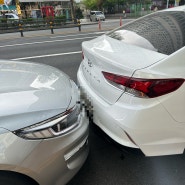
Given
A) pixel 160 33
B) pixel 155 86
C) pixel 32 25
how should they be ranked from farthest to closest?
1. pixel 32 25
2. pixel 160 33
3. pixel 155 86

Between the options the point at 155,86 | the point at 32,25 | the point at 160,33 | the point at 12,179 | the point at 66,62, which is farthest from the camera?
the point at 32,25

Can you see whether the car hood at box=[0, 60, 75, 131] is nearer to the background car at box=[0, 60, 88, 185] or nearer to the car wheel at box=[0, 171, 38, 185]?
the background car at box=[0, 60, 88, 185]

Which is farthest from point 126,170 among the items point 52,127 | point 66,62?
point 66,62

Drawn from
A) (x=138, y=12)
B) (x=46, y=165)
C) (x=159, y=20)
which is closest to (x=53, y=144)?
(x=46, y=165)

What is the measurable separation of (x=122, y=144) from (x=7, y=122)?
96cm

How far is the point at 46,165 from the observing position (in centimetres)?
166

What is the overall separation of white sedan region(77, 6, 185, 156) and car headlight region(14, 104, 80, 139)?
36cm

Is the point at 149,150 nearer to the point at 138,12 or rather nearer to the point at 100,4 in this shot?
the point at 138,12

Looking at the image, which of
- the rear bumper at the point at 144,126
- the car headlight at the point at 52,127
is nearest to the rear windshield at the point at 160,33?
the rear bumper at the point at 144,126

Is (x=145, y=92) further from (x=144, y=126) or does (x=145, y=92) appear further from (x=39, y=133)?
(x=39, y=133)

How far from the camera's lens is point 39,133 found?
163 cm

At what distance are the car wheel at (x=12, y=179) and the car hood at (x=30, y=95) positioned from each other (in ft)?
1.06

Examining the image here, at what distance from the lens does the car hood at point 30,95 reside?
63.8 inches

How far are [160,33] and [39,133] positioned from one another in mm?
1560
